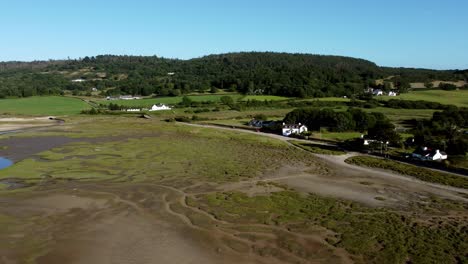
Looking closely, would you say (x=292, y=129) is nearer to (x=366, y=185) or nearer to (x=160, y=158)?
(x=160, y=158)

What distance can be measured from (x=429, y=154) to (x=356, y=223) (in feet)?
75.5

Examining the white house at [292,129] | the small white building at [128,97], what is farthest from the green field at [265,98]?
the white house at [292,129]

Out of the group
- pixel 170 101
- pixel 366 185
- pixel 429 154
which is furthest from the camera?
pixel 170 101

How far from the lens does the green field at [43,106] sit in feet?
356

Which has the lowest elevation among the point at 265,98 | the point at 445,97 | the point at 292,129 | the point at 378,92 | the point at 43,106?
the point at 292,129

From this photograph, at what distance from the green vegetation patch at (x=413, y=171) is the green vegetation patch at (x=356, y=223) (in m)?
11.0

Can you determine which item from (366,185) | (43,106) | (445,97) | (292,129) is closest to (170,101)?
(43,106)

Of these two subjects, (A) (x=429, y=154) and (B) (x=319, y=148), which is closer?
(A) (x=429, y=154)

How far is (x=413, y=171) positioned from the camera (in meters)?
40.0

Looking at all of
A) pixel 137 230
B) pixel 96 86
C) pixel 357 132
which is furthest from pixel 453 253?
pixel 96 86

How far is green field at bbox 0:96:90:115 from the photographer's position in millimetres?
108438

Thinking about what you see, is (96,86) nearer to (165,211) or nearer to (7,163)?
(7,163)

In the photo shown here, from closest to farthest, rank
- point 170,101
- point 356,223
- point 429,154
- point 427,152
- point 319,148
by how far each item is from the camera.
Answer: point 356,223 < point 429,154 < point 427,152 < point 319,148 < point 170,101

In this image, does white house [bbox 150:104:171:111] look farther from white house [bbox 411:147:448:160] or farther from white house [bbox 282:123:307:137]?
white house [bbox 411:147:448:160]
